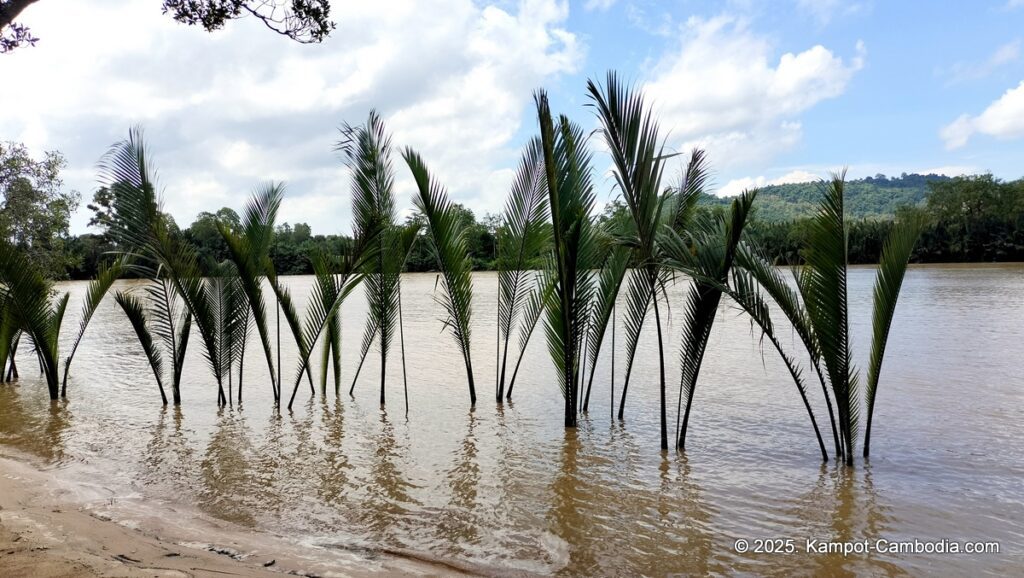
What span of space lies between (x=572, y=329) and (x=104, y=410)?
637cm

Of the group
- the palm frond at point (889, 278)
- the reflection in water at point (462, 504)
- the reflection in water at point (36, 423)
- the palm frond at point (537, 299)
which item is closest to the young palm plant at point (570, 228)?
the palm frond at point (537, 299)

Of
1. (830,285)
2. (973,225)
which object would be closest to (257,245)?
(830,285)

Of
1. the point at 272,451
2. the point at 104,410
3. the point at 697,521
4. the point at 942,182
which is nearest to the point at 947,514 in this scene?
the point at 697,521

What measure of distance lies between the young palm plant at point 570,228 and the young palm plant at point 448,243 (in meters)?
1.27

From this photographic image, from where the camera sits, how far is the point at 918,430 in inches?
266

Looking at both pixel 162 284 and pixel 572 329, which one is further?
pixel 162 284

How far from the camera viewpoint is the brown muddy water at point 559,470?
12.9 ft

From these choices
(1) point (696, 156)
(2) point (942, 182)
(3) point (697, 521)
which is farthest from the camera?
(2) point (942, 182)

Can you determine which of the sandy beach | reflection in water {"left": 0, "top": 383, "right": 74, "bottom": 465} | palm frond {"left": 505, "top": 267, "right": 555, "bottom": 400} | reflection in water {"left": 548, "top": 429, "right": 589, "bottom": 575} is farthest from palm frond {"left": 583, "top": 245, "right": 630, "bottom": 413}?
reflection in water {"left": 0, "top": 383, "right": 74, "bottom": 465}

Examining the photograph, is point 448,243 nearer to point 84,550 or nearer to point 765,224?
point 84,550

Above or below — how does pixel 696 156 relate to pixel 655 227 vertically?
above

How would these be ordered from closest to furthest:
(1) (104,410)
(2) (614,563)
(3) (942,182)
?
1. (2) (614,563)
2. (1) (104,410)
3. (3) (942,182)

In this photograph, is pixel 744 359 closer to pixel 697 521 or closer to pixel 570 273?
pixel 570 273

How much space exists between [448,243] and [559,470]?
284 centimetres
